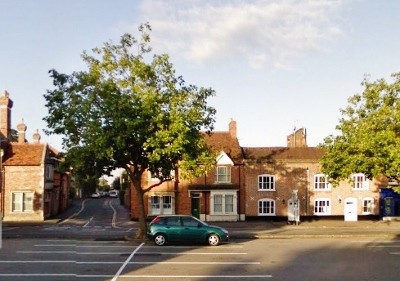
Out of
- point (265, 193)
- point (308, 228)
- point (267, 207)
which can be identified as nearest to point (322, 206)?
point (267, 207)

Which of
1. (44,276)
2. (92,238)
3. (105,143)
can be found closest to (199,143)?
(105,143)

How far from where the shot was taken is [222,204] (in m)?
48.0

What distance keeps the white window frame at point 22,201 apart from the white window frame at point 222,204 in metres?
16.9

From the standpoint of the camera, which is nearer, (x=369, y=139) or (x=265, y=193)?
(x=369, y=139)

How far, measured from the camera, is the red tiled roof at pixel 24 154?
47.4 meters

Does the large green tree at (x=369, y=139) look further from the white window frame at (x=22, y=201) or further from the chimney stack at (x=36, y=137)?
the chimney stack at (x=36, y=137)

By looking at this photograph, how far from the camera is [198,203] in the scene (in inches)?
1895

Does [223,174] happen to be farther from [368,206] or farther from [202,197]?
[368,206]

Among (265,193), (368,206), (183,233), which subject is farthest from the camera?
(368,206)

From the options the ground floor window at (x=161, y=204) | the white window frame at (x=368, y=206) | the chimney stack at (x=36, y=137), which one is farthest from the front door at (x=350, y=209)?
the chimney stack at (x=36, y=137)

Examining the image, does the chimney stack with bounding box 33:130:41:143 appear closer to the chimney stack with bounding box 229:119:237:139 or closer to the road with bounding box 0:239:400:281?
the chimney stack with bounding box 229:119:237:139

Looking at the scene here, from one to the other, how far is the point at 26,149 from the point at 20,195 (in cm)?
472

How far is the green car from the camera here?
92.2 feet

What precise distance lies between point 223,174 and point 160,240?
21.0 metres
